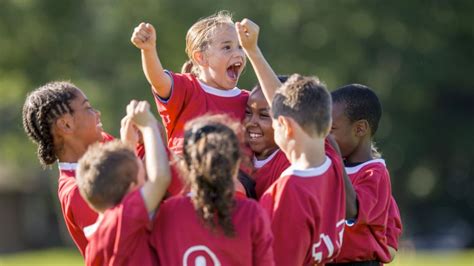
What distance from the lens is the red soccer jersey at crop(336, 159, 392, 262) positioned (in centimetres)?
620

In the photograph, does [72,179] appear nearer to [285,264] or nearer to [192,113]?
[192,113]

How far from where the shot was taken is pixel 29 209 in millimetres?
50938

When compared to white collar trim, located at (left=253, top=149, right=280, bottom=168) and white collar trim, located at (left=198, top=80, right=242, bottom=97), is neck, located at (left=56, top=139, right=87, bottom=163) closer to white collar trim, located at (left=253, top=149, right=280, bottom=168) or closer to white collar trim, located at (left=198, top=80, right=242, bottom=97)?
white collar trim, located at (left=198, top=80, right=242, bottom=97)

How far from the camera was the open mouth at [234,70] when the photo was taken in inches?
259

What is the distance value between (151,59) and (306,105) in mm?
1132

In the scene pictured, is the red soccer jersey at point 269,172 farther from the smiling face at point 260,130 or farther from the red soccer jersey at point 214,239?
the red soccer jersey at point 214,239

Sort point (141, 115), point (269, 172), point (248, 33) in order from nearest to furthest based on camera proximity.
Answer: point (141, 115)
point (248, 33)
point (269, 172)

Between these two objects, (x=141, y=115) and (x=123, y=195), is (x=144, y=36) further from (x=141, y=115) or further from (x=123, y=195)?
(x=123, y=195)

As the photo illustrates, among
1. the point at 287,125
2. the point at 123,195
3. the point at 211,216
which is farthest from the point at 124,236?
the point at 287,125

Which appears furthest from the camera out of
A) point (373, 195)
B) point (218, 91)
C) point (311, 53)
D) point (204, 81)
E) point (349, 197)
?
point (311, 53)

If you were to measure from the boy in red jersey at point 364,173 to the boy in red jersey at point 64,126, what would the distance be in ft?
5.15

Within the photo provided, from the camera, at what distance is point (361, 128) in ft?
21.5

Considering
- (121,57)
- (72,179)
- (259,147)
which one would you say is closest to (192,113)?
(259,147)

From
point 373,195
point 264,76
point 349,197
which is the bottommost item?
point 373,195
